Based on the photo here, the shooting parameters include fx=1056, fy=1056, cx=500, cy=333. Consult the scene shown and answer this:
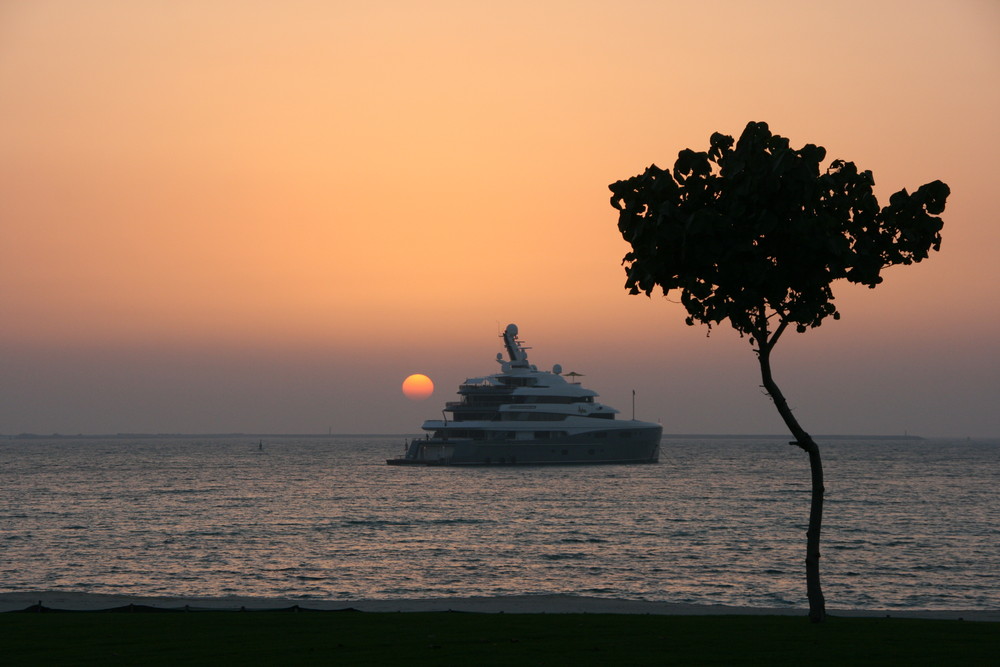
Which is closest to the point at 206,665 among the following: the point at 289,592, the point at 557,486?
the point at 289,592

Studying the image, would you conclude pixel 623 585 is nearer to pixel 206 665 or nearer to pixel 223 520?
pixel 206 665

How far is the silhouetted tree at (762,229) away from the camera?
1500 cm

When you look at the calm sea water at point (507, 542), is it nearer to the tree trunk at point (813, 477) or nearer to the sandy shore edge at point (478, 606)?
the sandy shore edge at point (478, 606)

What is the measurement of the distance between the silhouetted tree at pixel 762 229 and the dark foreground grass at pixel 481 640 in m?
4.75

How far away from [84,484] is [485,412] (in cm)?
4056

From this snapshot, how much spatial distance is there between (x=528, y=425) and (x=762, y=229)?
321 ft

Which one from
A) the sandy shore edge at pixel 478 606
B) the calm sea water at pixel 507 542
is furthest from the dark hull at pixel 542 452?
the sandy shore edge at pixel 478 606

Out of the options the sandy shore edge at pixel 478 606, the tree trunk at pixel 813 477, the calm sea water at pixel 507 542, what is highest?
the tree trunk at pixel 813 477

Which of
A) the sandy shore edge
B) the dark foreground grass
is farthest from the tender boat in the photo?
the dark foreground grass

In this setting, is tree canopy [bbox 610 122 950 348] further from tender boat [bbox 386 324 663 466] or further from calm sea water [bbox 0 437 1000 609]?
tender boat [bbox 386 324 663 466]

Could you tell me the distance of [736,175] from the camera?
→ 50.0ft

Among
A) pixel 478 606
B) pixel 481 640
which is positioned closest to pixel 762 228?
pixel 481 640

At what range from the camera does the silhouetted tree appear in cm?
1500

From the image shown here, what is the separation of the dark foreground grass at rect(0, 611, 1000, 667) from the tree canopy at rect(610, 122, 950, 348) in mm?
4772
